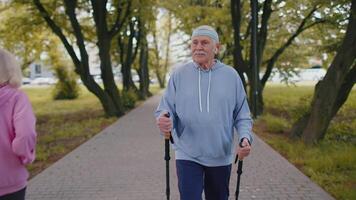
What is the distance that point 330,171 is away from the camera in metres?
8.21

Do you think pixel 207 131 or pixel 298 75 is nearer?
pixel 207 131

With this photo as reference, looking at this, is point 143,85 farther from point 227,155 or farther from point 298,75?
point 227,155

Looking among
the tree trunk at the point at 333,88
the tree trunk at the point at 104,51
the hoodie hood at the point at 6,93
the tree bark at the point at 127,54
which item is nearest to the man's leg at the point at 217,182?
the hoodie hood at the point at 6,93

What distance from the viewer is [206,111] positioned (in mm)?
3922

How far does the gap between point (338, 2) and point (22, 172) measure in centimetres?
1091

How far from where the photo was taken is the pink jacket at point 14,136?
3240 millimetres

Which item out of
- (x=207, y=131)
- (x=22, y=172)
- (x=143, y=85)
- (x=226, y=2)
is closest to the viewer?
(x=22, y=172)

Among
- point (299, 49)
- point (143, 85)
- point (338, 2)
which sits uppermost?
point (338, 2)

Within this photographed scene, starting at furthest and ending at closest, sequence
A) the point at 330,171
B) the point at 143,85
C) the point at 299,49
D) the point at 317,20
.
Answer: the point at 143,85 < the point at 299,49 < the point at 317,20 < the point at 330,171

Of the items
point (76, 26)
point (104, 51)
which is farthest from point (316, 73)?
point (76, 26)

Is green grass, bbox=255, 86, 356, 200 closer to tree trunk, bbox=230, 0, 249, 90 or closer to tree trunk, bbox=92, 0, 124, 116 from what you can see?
tree trunk, bbox=230, 0, 249, 90

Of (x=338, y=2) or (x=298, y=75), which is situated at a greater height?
(x=338, y=2)

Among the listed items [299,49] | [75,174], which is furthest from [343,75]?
[299,49]

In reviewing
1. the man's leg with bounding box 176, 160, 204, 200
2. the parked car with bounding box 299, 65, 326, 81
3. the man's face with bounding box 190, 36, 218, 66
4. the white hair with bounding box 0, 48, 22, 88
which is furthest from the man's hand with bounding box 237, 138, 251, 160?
the parked car with bounding box 299, 65, 326, 81
